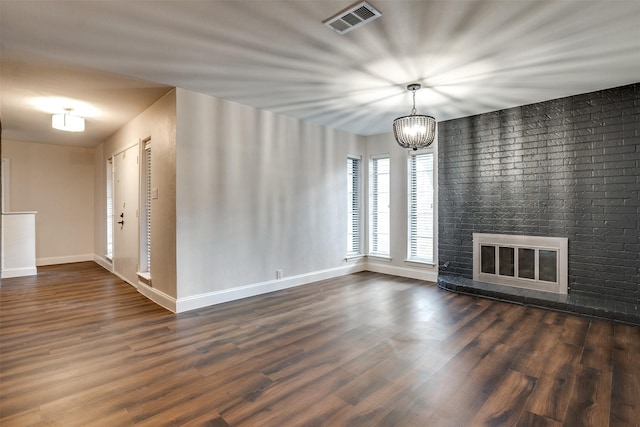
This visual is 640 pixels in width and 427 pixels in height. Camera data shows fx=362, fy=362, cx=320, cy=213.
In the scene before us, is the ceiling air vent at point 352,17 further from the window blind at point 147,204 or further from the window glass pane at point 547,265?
the window glass pane at point 547,265

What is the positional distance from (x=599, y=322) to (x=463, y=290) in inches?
59.3

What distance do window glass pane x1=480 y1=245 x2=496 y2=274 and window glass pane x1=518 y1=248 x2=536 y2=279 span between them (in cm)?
34

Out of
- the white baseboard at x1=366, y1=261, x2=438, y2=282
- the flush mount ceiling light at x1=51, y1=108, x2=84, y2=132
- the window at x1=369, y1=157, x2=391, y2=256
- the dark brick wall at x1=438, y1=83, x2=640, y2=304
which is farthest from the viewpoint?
the window at x1=369, y1=157, x2=391, y2=256

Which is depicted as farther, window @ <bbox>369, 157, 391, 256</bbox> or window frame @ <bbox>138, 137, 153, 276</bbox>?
window @ <bbox>369, 157, 391, 256</bbox>

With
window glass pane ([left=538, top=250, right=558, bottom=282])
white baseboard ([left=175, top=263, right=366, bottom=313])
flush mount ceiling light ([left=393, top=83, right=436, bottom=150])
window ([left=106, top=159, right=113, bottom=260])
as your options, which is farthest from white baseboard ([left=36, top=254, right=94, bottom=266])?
window glass pane ([left=538, top=250, right=558, bottom=282])

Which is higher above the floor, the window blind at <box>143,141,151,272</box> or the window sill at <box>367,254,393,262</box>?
the window blind at <box>143,141,151,272</box>

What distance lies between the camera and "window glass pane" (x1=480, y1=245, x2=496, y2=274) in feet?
16.8

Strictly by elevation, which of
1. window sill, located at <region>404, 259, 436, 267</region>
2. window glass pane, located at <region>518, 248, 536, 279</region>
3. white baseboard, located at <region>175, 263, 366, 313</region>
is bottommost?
white baseboard, located at <region>175, 263, 366, 313</region>

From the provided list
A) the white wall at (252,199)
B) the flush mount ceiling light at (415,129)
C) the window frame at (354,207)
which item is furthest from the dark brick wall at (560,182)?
the white wall at (252,199)

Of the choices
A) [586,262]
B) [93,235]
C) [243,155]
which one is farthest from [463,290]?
[93,235]

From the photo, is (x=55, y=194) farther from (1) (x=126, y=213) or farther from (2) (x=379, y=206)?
(2) (x=379, y=206)

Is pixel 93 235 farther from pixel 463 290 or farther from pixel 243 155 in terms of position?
pixel 463 290

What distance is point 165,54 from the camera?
3309 mm

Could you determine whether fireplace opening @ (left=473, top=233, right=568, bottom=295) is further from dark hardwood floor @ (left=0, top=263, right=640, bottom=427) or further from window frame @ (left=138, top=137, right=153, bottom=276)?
window frame @ (left=138, top=137, right=153, bottom=276)
